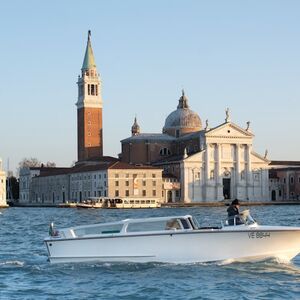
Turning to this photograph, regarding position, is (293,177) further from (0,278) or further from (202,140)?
(0,278)

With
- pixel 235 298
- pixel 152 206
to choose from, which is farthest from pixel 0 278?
Result: pixel 152 206

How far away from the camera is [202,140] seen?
101500mm

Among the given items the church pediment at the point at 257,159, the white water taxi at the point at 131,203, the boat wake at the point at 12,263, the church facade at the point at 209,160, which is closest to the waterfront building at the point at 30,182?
the church facade at the point at 209,160

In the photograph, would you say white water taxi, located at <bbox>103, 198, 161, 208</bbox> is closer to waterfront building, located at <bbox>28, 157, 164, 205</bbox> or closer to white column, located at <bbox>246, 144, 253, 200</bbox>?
waterfront building, located at <bbox>28, 157, 164, 205</bbox>

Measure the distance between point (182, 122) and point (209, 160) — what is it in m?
12.4

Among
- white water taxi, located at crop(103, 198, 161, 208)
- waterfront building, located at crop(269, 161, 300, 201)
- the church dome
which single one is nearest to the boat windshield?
white water taxi, located at crop(103, 198, 161, 208)

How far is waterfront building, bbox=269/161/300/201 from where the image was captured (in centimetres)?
10762

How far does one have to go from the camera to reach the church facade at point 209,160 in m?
101

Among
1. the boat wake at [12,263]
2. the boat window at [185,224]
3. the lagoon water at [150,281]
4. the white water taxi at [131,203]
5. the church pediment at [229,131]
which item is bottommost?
the lagoon water at [150,281]

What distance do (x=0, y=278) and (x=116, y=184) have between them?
78342mm

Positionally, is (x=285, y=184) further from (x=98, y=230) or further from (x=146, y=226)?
(x=146, y=226)

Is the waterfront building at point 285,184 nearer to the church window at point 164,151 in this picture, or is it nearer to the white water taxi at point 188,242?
the church window at point 164,151

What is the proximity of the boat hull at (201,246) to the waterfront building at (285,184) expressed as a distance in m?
90.5

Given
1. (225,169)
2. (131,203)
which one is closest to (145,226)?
(131,203)
